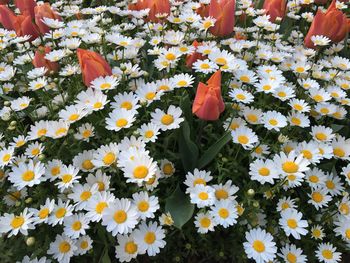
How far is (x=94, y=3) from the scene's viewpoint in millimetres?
3027

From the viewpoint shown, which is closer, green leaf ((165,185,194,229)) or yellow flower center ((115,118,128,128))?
green leaf ((165,185,194,229))

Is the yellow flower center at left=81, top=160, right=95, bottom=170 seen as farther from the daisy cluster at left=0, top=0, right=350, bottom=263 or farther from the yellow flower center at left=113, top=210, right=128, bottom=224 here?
the yellow flower center at left=113, top=210, right=128, bottom=224

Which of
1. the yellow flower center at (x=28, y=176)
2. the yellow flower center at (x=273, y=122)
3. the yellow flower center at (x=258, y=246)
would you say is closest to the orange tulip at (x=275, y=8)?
the yellow flower center at (x=273, y=122)

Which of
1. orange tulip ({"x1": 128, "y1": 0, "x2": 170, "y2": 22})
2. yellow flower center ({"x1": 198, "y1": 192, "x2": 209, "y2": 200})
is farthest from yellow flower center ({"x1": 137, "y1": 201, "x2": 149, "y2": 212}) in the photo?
orange tulip ({"x1": 128, "y1": 0, "x2": 170, "y2": 22})

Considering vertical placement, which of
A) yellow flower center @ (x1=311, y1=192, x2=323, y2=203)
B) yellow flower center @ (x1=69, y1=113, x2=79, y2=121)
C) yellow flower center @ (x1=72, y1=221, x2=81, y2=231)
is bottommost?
yellow flower center @ (x1=311, y1=192, x2=323, y2=203)

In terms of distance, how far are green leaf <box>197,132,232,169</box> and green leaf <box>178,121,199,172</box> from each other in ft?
0.11

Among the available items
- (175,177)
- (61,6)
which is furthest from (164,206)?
(61,6)

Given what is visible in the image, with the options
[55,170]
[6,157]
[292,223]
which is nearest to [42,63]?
[6,157]

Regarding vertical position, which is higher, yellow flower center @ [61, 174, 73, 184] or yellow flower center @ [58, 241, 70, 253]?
yellow flower center @ [61, 174, 73, 184]

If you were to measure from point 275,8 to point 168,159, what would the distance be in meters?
1.44

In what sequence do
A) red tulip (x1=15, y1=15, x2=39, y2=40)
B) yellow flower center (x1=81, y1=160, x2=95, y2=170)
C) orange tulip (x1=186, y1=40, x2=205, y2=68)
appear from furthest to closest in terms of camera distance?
red tulip (x1=15, y1=15, x2=39, y2=40) < orange tulip (x1=186, y1=40, x2=205, y2=68) < yellow flower center (x1=81, y1=160, x2=95, y2=170)

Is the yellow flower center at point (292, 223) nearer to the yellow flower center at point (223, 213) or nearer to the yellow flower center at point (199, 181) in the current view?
the yellow flower center at point (223, 213)

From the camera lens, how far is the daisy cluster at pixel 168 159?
4.99 ft

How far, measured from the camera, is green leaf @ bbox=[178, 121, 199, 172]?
1.70 metres
